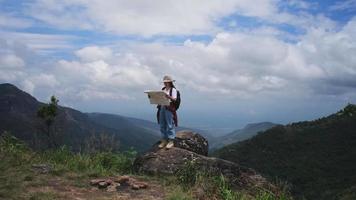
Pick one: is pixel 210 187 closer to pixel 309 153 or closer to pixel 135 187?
pixel 135 187

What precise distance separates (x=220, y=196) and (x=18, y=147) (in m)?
6.48

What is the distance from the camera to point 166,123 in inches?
512

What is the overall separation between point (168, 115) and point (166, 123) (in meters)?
0.31

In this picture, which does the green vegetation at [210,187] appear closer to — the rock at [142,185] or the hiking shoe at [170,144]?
the rock at [142,185]

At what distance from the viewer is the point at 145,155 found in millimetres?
12445

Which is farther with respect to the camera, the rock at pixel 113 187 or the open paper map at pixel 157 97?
the open paper map at pixel 157 97

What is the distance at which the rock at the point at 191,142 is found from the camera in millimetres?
14195

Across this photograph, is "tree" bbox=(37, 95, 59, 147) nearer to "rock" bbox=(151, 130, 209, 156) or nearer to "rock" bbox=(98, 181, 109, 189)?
"rock" bbox=(151, 130, 209, 156)

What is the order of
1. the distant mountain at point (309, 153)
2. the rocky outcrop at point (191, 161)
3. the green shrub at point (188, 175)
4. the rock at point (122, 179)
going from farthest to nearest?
the distant mountain at point (309, 153) → the rocky outcrop at point (191, 161) → the green shrub at point (188, 175) → the rock at point (122, 179)

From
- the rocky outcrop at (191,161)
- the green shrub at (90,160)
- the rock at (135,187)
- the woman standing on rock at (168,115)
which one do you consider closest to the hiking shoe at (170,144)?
the woman standing on rock at (168,115)

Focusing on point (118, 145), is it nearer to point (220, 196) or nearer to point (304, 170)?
point (220, 196)

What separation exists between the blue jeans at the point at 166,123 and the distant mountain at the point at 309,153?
171 ft

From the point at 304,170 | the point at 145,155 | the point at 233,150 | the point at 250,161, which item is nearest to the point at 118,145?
the point at 145,155

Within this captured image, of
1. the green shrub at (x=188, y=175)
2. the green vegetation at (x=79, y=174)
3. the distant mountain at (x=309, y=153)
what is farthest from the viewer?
the distant mountain at (x=309, y=153)
